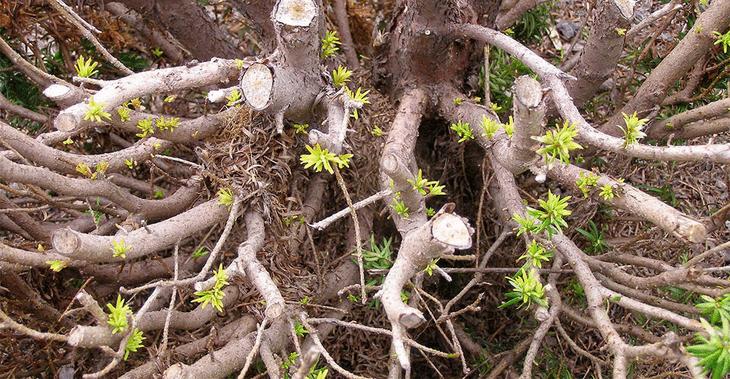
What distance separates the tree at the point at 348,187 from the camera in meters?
1.46

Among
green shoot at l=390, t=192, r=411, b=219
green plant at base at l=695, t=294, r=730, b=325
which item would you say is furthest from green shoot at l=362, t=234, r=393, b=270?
green plant at base at l=695, t=294, r=730, b=325

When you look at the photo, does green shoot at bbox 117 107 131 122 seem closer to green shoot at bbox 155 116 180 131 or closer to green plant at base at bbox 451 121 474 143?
green shoot at bbox 155 116 180 131

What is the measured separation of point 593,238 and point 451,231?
1.17 metres

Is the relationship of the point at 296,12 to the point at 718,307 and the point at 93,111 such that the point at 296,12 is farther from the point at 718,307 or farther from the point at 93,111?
the point at 718,307

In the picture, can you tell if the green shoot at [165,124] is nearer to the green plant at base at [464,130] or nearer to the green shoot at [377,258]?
the green shoot at [377,258]

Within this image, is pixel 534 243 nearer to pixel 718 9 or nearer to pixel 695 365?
pixel 695 365

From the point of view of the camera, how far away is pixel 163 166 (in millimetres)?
2459

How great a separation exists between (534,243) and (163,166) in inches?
57.5

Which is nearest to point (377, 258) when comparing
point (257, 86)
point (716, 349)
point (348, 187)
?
point (348, 187)

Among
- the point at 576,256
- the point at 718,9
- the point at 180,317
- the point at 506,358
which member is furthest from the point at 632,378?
the point at 180,317

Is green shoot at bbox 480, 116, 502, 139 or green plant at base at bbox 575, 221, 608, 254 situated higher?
green shoot at bbox 480, 116, 502, 139

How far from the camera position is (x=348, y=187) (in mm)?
2230

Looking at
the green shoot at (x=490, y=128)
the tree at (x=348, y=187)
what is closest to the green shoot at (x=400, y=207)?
the tree at (x=348, y=187)

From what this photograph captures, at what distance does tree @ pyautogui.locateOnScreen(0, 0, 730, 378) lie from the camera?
1.46m
